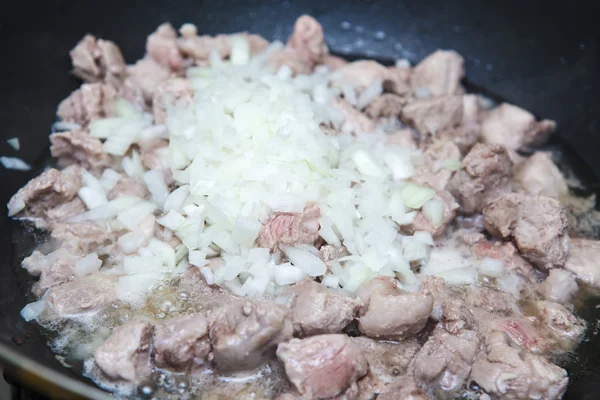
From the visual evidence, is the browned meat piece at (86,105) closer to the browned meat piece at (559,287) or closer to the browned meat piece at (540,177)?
the browned meat piece at (540,177)

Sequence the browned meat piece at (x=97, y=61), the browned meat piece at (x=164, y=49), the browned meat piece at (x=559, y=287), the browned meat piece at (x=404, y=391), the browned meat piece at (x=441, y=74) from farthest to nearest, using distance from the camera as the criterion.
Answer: the browned meat piece at (x=441, y=74), the browned meat piece at (x=164, y=49), the browned meat piece at (x=97, y=61), the browned meat piece at (x=559, y=287), the browned meat piece at (x=404, y=391)

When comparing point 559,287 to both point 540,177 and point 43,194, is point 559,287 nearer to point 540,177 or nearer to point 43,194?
point 540,177

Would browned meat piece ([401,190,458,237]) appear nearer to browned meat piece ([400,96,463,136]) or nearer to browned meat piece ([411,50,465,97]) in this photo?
browned meat piece ([400,96,463,136])

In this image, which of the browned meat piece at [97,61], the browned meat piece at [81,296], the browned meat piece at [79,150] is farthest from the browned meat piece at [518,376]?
the browned meat piece at [97,61]

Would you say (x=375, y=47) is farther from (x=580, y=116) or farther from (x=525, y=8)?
(x=580, y=116)

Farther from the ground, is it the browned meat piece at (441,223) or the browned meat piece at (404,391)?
the browned meat piece at (441,223)

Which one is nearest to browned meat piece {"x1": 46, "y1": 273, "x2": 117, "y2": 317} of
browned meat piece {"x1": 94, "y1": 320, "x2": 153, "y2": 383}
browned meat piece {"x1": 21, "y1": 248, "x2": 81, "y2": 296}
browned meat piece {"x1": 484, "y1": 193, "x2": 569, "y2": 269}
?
browned meat piece {"x1": 21, "y1": 248, "x2": 81, "y2": 296}

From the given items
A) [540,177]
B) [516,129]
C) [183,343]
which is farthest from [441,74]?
[183,343]
